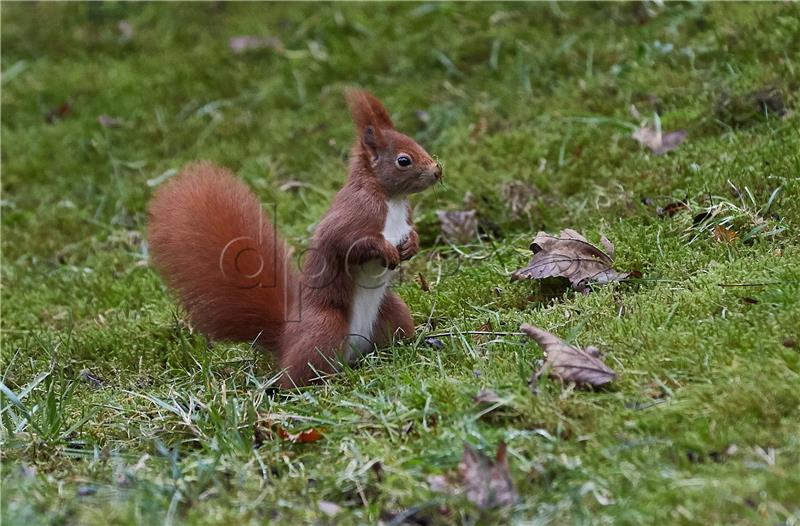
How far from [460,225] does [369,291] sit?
117 centimetres

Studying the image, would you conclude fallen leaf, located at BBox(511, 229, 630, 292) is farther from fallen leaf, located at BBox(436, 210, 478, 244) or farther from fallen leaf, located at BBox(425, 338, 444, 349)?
fallen leaf, located at BBox(436, 210, 478, 244)

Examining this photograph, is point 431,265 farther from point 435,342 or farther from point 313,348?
point 313,348

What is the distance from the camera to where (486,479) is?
8.32 ft

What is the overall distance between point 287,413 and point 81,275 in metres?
2.30

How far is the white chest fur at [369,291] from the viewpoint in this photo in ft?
11.6

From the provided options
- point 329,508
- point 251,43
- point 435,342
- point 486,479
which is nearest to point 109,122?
point 251,43

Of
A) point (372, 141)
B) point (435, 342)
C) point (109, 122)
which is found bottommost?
point (109, 122)

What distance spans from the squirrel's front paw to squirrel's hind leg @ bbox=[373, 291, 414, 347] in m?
0.18

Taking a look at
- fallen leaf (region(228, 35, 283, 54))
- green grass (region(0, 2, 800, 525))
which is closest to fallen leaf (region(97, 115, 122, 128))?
green grass (region(0, 2, 800, 525))

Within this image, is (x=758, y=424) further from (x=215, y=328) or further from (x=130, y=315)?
(x=130, y=315)

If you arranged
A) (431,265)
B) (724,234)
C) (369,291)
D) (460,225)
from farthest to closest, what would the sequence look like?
(460,225)
(431,265)
(724,234)
(369,291)

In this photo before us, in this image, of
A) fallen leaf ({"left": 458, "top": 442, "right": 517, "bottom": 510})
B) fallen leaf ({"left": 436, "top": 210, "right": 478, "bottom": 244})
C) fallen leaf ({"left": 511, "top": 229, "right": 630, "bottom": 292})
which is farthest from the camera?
fallen leaf ({"left": 436, "top": 210, "right": 478, "bottom": 244})

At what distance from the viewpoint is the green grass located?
8.61 ft

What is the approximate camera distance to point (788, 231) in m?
3.68
